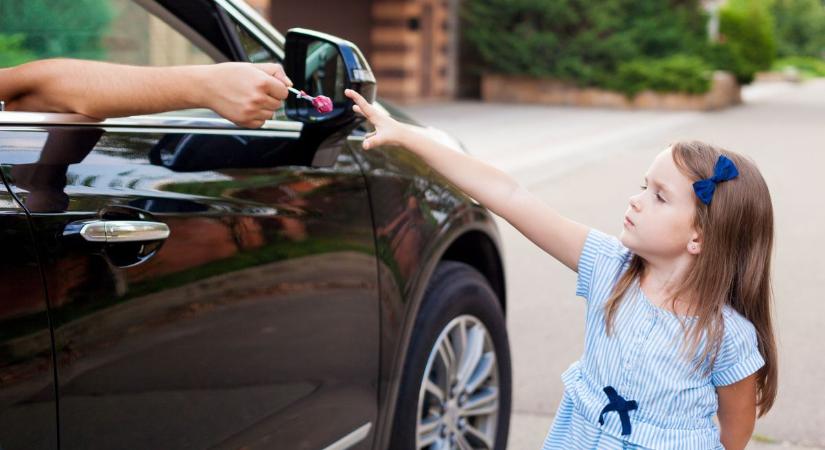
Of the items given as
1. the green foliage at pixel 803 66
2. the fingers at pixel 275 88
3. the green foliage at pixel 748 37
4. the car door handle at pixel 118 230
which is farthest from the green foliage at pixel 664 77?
the green foliage at pixel 803 66

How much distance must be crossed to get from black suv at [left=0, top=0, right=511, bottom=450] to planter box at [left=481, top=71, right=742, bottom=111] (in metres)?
21.2

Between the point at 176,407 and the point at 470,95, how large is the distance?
2455cm

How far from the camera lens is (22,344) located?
169 cm

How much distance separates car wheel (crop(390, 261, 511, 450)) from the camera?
9.59ft

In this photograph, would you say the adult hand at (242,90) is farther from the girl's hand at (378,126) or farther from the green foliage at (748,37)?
the green foliage at (748,37)

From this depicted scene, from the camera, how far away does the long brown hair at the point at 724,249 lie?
2.11 meters

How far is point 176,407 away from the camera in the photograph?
2.04 metres

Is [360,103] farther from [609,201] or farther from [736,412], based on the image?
[609,201]

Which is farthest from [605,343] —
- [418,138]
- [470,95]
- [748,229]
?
[470,95]

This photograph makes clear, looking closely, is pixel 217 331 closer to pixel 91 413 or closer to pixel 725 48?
pixel 91 413

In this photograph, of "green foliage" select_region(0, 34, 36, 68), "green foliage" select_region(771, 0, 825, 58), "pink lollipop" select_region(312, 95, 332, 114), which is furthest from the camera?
"green foliage" select_region(771, 0, 825, 58)

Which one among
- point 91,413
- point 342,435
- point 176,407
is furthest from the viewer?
point 342,435

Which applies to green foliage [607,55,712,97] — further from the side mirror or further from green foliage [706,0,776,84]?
the side mirror

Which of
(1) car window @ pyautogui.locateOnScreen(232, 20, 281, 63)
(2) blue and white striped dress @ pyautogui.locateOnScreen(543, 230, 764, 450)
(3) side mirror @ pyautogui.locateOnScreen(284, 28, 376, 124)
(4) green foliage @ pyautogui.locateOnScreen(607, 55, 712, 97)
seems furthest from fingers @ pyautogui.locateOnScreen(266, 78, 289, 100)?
(4) green foliage @ pyautogui.locateOnScreen(607, 55, 712, 97)
